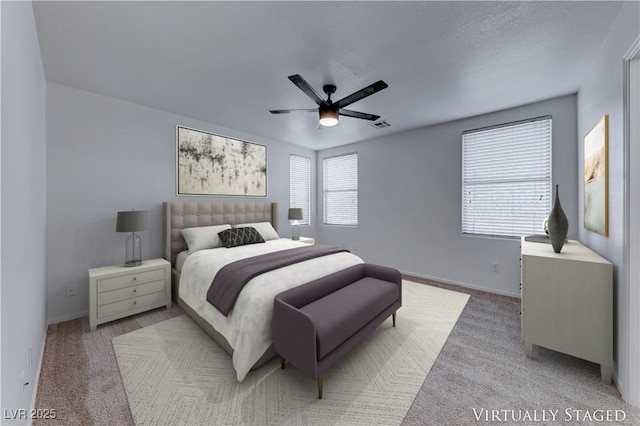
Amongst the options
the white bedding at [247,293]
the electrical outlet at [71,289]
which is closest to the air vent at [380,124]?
the white bedding at [247,293]

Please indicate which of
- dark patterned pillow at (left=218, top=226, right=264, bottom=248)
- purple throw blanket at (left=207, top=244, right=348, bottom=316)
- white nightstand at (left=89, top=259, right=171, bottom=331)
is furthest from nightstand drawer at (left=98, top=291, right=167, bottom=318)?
purple throw blanket at (left=207, top=244, right=348, bottom=316)

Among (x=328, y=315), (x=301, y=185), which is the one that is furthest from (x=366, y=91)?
(x=301, y=185)

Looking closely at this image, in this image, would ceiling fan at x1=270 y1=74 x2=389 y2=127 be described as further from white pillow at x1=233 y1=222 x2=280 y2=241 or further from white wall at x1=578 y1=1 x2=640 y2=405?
white pillow at x1=233 y1=222 x2=280 y2=241

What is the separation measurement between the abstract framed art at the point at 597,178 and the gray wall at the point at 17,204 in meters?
3.80

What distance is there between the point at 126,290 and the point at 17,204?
1.74 m

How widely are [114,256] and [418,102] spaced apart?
4.32 m

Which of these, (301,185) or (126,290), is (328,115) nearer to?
(126,290)

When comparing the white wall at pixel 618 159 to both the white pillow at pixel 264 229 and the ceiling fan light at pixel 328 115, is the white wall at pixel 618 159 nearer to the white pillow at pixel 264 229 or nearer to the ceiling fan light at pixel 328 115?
the ceiling fan light at pixel 328 115

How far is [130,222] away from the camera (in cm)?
Answer: 289

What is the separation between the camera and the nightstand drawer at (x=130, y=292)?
8.65 feet

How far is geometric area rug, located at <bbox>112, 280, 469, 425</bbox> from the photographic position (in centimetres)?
157

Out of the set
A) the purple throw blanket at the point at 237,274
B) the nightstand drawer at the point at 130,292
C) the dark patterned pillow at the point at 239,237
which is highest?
the dark patterned pillow at the point at 239,237

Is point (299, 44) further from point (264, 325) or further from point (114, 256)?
point (114, 256)

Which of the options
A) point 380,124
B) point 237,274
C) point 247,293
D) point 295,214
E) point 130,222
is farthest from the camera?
point 295,214
